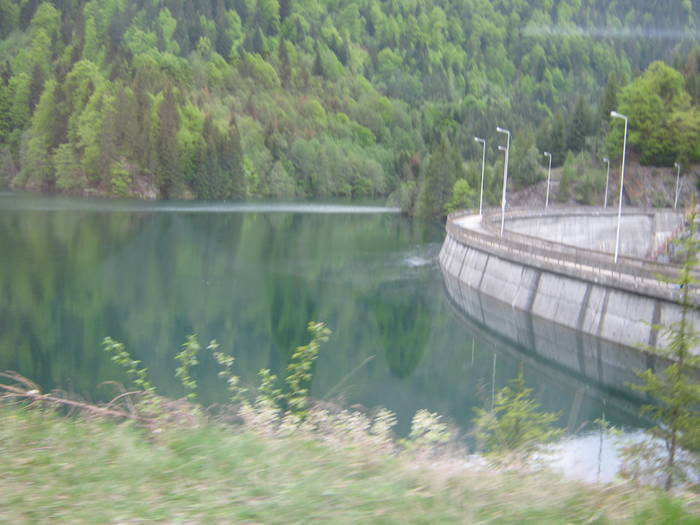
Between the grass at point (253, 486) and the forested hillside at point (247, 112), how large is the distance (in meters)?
80.3

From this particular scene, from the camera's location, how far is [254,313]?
121ft

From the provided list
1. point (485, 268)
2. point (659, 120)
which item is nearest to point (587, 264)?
point (485, 268)

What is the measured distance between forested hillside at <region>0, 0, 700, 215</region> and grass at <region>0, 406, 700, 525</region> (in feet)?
264

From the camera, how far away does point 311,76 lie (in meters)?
186

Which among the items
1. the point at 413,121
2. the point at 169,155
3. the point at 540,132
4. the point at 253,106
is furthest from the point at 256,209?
the point at 413,121

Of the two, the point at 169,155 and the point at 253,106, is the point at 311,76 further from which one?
the point at 169,155

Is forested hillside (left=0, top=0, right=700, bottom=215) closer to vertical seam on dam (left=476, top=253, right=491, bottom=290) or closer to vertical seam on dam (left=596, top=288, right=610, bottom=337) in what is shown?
vertical seam on dam (left=476, top=253, right=491, bottom=290)

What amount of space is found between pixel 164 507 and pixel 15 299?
112 feet

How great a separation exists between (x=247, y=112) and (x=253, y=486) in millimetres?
151654

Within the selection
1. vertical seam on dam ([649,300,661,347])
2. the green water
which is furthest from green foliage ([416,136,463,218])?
vertical seam on dam ([649,300,661,347])

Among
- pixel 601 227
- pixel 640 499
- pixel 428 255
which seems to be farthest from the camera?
pixel 601 227

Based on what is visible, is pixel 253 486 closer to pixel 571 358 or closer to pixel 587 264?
pixel 571 358

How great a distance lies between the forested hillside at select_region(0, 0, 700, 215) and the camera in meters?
105

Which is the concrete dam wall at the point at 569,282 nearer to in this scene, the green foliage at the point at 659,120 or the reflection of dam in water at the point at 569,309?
the reflection of dam in water at the point at 569,309
